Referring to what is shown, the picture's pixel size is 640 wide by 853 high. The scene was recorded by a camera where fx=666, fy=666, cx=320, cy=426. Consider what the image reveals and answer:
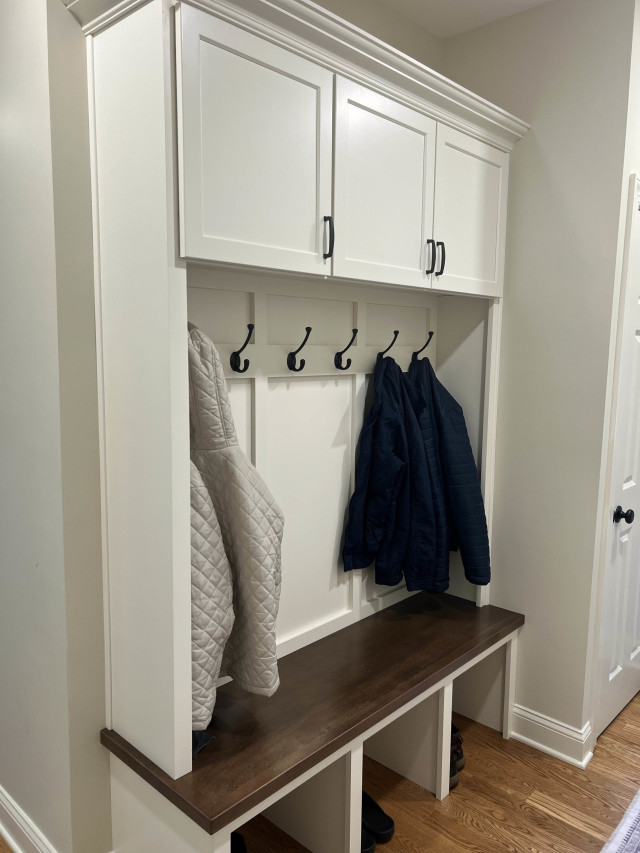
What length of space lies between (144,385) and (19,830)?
4.56ft

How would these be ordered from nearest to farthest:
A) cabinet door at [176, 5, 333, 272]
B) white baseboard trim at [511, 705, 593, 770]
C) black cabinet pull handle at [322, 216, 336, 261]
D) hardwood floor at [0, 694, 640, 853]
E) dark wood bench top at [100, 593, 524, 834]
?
cabinet door at [176, 5, 333, 272]
dark wood bench top at [100, 593, 524, 834]
black cabinet pull handle at [322, 216, 336, 261]
hardwood floor at [0, 694, 640, 853]
white baseboard trim at [511, 705, 593, 770]

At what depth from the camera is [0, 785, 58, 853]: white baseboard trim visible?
1.80 meters

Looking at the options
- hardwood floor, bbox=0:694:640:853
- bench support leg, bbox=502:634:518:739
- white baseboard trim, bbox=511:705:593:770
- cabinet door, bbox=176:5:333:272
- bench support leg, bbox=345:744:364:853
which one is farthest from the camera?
bench support leg, bbox=502:634:518:739

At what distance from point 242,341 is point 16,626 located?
101 cm

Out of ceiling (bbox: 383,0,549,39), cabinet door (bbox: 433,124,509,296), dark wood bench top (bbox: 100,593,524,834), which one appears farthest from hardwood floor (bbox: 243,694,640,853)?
ceiling (bbox: 383,0,549,39)

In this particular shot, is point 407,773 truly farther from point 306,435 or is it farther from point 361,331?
point 361,331

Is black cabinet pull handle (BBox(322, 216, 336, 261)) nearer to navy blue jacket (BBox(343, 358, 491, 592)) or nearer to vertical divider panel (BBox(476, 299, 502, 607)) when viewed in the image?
navy blue jacket (BBox(343, 358, 491, 592))

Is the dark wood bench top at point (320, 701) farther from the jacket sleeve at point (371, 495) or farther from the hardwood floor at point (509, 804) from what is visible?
the hardwood floor at point (509, 804)

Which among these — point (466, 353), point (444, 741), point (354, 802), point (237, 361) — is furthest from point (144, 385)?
point (444, 741)

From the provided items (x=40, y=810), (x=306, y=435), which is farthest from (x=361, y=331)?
(x=40, y=810)

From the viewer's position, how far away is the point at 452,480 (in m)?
2.33

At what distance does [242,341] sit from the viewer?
1843mm

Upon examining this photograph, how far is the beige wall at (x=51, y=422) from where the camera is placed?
150 cm

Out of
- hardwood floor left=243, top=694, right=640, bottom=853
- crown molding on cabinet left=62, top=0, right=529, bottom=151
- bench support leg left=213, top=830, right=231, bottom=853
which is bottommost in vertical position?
hardwood floor left=243, top=694, right=640, bottom=853
